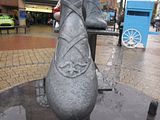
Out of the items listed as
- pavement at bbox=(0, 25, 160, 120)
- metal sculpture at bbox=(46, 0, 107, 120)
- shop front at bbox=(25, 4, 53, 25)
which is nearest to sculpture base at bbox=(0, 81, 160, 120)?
pavement at bbox=(0, 25, 160, 120)

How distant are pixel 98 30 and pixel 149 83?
3.27 m

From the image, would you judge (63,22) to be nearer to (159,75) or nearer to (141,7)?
(159,75)

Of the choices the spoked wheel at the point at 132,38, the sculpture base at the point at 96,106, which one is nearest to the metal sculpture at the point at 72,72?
the sculpture base at the point at 96,106

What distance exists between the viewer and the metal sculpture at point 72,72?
1.73m

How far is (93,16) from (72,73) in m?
0.94

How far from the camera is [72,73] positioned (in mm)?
1792

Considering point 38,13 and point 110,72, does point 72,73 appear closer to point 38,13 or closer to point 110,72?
point 110,72

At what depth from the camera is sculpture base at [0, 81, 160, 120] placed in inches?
112

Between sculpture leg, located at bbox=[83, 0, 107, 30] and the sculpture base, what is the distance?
3.11 feet

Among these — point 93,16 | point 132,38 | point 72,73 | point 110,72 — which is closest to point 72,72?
point 72,73

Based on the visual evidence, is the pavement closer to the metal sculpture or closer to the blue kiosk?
the metal sculpture

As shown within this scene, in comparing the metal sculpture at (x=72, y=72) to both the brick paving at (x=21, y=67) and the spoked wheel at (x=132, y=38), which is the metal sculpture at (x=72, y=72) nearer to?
the brick paving at (x=21, y=67)

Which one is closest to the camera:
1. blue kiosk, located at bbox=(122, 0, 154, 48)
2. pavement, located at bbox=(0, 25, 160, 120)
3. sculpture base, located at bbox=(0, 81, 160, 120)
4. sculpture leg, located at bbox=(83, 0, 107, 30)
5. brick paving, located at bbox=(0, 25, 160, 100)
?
sculpture leg, located at bbox=(83, 0, 107, 30)

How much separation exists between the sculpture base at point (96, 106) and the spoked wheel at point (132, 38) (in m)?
7.28
